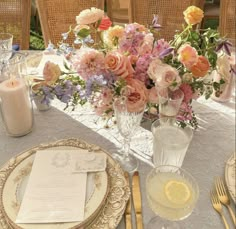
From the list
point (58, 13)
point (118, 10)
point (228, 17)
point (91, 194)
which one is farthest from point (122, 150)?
point (118, 10)

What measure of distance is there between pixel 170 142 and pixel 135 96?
144 mm

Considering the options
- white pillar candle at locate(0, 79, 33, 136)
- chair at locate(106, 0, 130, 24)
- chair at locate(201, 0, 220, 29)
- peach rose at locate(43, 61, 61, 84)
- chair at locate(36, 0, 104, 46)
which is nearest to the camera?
peach rose at locate(43, 61, 61, 84)

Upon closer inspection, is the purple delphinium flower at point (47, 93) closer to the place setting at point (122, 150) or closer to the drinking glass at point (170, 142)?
the place setting at point (122, 150)

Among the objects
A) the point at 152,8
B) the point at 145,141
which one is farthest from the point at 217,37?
the point at 152,8

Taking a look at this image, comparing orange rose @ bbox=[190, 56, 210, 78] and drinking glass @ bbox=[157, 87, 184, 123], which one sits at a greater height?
orange rose @ bbox=[190, 56, 210, 78]

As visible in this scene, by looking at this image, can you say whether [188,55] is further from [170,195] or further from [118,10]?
[118,10]

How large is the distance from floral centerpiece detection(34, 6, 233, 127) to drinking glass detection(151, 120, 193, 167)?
30mm

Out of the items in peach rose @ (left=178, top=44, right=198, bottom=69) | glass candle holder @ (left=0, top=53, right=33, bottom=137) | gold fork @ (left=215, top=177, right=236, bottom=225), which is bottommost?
gold fork @ (left=215, top=177, right=236, bottom=225)

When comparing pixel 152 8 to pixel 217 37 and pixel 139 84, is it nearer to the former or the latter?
pixel 217 37

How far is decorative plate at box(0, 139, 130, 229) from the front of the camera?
573 millimetres

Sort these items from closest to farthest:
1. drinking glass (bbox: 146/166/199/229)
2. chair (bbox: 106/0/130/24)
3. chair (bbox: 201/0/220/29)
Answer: drinking glass (bbox: 146/166/199/229) < chair (bbox: 106/0/130/24) < chair (bbox: 201/0/220/29)

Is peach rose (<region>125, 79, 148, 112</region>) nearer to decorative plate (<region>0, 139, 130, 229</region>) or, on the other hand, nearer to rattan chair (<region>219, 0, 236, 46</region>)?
decorative plate (<region>0, 139, 130, 229</region>)

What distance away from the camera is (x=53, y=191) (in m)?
0.63

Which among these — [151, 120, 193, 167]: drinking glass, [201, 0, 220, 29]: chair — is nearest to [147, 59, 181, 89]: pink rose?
[151, 120, 193, 167]: drinking glass
